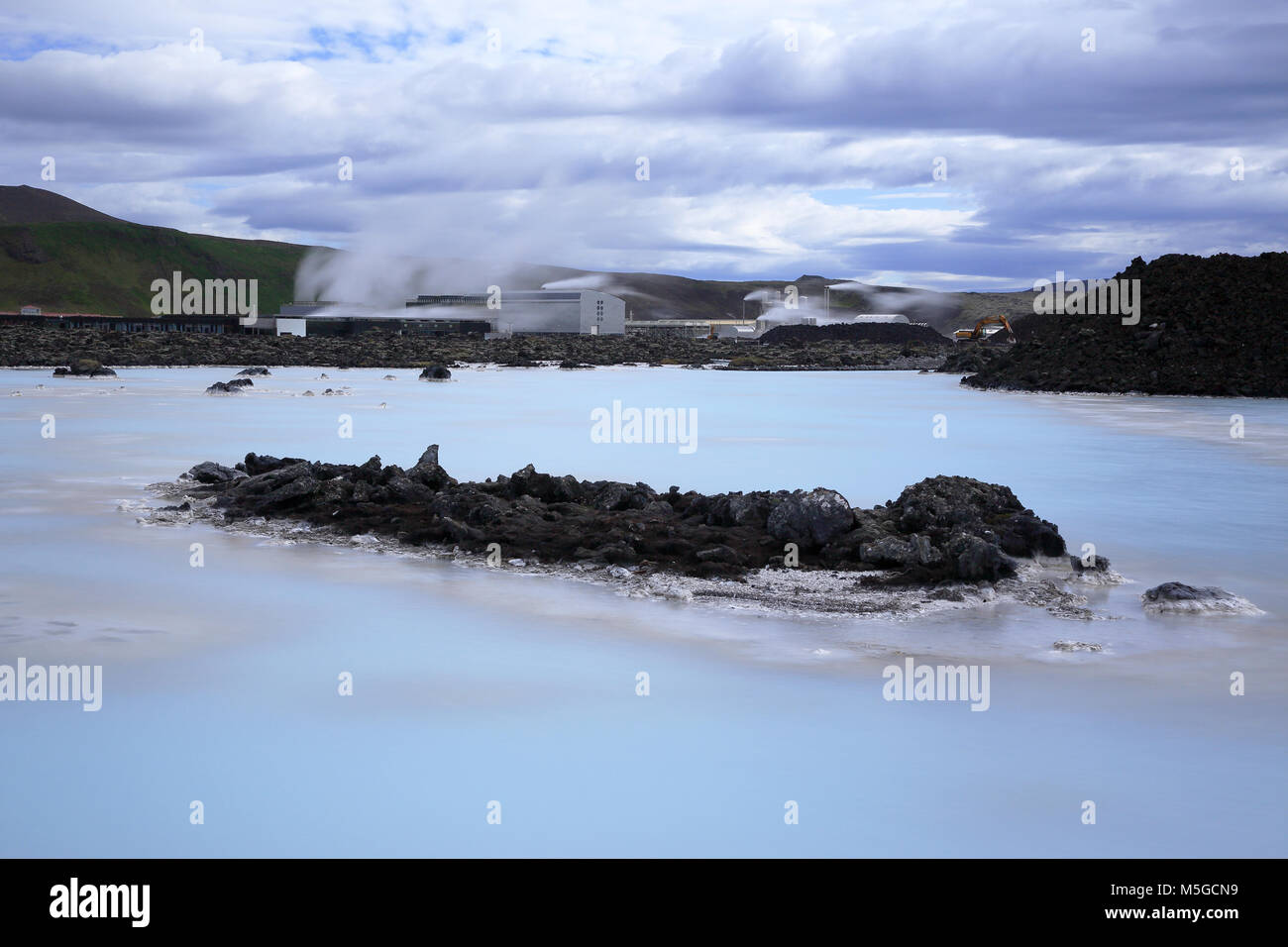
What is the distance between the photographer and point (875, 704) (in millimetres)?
5793

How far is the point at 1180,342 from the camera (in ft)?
128

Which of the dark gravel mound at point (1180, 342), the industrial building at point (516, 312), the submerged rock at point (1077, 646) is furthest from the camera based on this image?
the industrial building at point (516, 312)

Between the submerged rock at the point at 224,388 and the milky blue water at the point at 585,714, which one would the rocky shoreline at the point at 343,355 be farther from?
the milky blue water at the point at 585,714

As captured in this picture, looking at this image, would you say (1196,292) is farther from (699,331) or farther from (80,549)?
(699,331)

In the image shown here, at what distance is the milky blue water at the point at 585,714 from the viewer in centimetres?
436

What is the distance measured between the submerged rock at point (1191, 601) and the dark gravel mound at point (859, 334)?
118718mm

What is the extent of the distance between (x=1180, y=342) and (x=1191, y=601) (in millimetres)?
34690

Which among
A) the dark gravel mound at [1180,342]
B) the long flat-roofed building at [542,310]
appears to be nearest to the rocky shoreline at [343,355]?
the dark gravel mound at [1180,342]

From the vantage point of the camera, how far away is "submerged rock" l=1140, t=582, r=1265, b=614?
7.95m

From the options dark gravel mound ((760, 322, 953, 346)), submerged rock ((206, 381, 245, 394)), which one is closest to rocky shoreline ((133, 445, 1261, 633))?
submerged rock ((206, 381, 245, 394))

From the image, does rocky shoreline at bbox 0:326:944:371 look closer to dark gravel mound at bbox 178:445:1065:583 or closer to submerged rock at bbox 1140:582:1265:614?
dark gravel mound at bbox 178:445:1065:583

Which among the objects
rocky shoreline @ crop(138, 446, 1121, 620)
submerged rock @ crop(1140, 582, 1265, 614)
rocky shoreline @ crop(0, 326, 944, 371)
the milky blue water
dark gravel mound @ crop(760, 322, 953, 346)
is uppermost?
dark gravel mound @ crop(760, 322, 953, 346)

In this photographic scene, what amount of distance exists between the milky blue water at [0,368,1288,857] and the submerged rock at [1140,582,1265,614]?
193 millimetres
